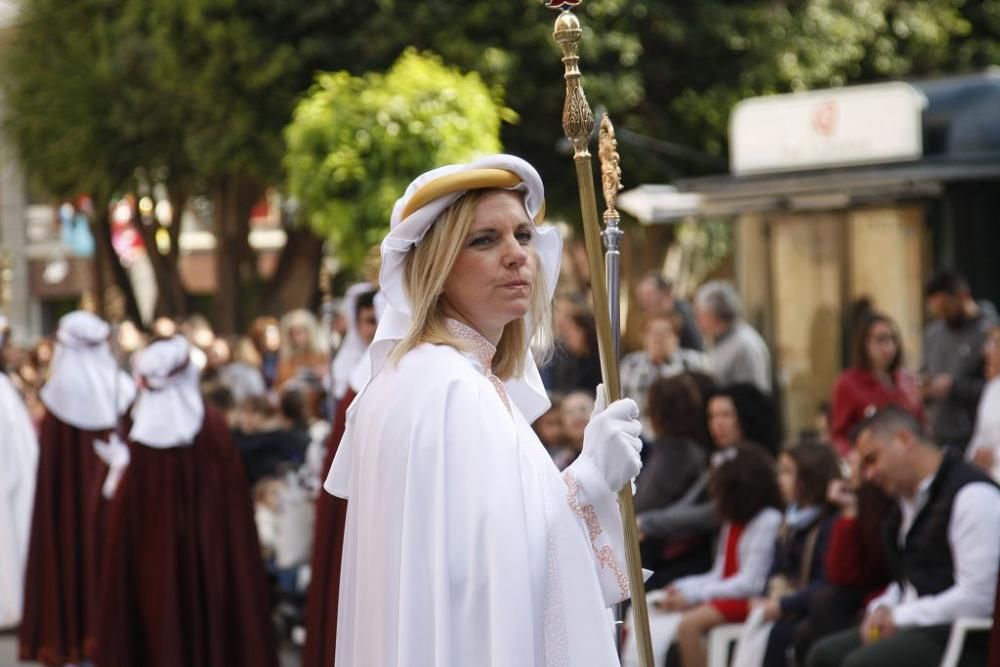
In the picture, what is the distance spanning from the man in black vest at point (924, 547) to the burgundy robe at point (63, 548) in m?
5.37

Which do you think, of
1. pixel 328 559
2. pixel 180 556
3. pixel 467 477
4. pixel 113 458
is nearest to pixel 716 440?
pixel 328 559

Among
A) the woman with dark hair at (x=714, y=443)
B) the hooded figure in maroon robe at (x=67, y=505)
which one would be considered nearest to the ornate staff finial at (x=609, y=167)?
the woman with dark hair at (x=714, y=443)

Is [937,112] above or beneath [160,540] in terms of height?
above

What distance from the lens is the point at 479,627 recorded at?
389cm

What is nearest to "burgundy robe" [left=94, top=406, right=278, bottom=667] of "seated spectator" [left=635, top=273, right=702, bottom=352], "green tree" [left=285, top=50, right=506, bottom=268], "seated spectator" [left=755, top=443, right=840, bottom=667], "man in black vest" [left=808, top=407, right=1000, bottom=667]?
"seated spectator" [left=755, top=443, right=840, bottom=667]

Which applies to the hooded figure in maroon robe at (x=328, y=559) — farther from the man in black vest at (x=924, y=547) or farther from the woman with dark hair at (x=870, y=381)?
the woman with dark hair at (x=870, y=381)

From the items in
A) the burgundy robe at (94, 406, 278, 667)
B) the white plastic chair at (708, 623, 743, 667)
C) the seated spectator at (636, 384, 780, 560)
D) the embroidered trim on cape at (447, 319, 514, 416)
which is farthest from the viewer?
the burgundy robe at (94, 406, 278, 667)

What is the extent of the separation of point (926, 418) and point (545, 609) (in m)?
6.94

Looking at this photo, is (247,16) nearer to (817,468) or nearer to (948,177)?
(948,177)

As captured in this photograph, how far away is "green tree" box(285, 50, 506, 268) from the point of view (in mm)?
13383

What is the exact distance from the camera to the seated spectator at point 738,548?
814 centimetres

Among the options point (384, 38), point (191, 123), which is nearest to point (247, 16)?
point (384, 38)

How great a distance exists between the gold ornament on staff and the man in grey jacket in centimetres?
627

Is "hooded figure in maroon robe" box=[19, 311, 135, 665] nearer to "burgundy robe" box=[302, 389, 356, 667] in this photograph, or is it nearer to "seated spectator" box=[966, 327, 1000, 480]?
"burgundy robe" box=[302, 389, 356, 667]
